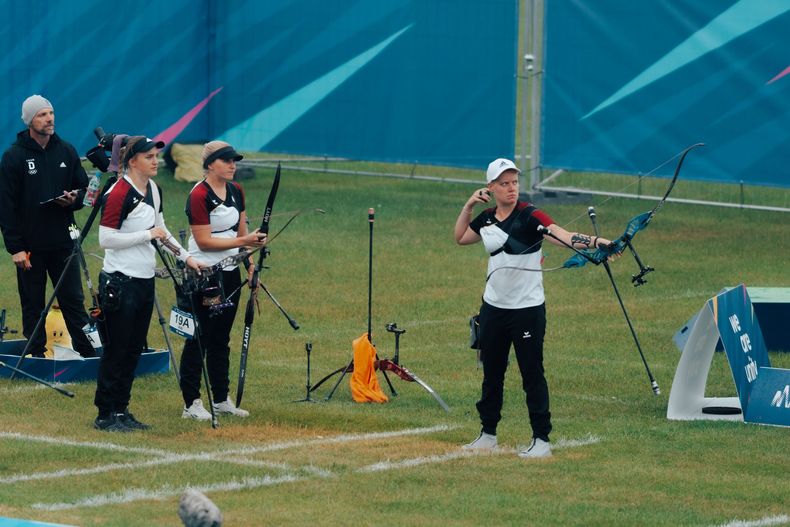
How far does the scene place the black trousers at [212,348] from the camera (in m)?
10.8

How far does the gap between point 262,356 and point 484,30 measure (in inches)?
383

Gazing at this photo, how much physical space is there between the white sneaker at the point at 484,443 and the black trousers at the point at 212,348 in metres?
1.98

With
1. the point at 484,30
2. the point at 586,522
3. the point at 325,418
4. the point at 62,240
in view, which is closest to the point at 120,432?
the point at 325,418

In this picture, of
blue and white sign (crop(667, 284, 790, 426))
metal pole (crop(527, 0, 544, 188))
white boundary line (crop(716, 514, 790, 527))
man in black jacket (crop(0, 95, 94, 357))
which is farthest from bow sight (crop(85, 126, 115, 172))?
metal pole (crop(527, 0, 544, 188))

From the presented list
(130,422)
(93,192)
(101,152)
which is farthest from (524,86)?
(130,422)

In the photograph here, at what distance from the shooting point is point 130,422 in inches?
418

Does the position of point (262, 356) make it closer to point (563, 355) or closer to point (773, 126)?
point (563, 355)

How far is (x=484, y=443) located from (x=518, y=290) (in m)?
1.02

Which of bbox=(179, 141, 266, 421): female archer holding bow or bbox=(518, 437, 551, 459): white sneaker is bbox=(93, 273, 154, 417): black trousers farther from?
bbox=(518, 437, 551, 459): white sneaker

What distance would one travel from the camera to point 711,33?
19.3m

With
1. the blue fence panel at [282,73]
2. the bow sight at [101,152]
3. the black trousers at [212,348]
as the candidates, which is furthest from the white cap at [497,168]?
the blue fence panel at [282,73]

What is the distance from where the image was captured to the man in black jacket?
1239 cm

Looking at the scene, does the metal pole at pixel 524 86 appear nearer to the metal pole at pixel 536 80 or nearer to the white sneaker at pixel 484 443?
the metal pole at pixel 536 80

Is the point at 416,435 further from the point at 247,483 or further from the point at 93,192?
the point at 93,192
